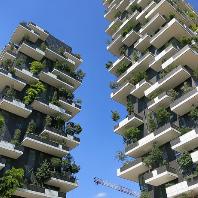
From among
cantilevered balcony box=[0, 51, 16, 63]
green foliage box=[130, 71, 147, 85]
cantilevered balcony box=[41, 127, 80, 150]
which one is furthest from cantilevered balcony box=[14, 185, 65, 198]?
cantilevered balcony box=[0, 51, 16, 63]

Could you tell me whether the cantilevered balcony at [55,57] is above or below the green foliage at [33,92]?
above

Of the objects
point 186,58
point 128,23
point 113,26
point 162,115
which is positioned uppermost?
point 113,26

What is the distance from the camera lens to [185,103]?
40094 mm

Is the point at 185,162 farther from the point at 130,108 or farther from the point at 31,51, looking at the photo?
the point at 31,51

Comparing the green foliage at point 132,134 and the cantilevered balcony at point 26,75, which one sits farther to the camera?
the cantilevered balcony at point 26,75

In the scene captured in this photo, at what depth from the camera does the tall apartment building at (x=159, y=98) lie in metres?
37.6

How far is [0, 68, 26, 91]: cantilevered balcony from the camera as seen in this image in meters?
47.8

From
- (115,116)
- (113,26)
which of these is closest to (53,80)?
(115,116)

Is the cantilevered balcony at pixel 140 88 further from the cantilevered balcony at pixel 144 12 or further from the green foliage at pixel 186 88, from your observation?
the cantilevered balcony at pixel 144 12

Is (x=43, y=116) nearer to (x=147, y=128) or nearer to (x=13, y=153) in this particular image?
(x=13, y=153)

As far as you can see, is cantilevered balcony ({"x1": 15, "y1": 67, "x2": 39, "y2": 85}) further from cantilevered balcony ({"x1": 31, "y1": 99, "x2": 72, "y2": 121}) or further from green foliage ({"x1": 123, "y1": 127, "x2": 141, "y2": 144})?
→ green foliage ({"x1": 123, "y1": 127, "x2": 141, "y2": 144})

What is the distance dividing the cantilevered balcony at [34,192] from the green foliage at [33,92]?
13047 millimetres

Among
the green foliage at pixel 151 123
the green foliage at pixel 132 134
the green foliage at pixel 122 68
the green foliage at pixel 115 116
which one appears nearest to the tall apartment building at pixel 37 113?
the green foliage at pixel 115 116

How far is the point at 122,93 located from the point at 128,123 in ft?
23.9
